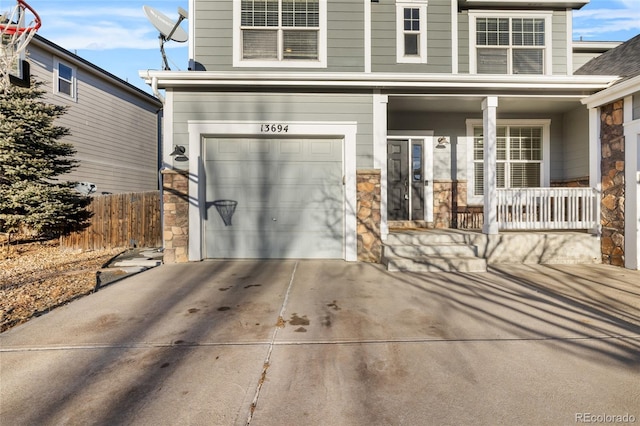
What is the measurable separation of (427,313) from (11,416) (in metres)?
3.41

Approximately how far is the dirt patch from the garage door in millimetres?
2163

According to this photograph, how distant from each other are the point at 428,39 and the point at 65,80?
1115cm

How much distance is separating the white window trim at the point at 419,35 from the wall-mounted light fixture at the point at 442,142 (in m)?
1.86

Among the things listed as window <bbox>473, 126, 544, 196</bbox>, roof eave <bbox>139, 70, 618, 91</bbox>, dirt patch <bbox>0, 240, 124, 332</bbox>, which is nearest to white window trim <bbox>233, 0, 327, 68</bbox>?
roof eave <bbox>139, 70, 618, 91</bbox>

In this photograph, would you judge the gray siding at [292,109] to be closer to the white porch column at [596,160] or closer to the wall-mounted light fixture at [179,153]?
the wall-mounted light fixture at [179,153]

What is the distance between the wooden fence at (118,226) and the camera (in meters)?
7.90

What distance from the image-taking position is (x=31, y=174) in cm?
790

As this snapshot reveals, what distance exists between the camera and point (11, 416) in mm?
1880

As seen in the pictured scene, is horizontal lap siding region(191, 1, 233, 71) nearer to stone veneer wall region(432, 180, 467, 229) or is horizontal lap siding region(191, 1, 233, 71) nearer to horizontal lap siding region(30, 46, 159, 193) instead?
stone veneer wall region(432, 180, 467, 229)

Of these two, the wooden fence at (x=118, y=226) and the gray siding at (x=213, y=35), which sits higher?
the gray siding at (x=213, y=35)

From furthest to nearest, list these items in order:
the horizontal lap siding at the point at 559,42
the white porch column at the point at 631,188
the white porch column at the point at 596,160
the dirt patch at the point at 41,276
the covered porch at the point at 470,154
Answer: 1. the covered porch at the point at 470,154
2. the horizontal lap siding at the point at 559,42
3. the white porch column at the point at 596,160
4. the white porch column at the point at 631,188
5. the dirt patch at the point at 41,276

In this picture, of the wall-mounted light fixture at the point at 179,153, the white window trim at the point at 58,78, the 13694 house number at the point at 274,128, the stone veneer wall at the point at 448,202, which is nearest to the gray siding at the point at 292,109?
the 13694 house number at the point at 274,128

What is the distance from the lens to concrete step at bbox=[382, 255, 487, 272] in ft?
17.6

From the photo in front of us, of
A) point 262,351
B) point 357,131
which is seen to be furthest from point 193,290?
point 357,131
